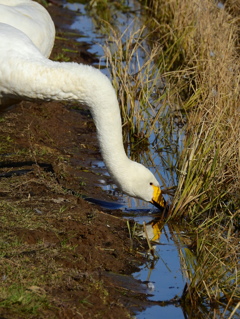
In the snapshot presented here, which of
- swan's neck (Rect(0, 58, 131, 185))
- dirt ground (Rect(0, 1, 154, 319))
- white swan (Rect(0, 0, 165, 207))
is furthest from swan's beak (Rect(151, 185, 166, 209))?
swan's neck (Rect(0, 58, 131, 185))

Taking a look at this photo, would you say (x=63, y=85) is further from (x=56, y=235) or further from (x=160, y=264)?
(x=160, y=264)

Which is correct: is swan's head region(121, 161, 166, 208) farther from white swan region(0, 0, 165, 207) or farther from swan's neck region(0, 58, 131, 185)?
swan's neck region(0, 58, 131, 185)

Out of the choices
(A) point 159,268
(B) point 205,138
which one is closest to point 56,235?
(A) point 159,268

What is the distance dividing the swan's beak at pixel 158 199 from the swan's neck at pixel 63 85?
1.11 meters

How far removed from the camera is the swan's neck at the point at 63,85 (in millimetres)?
6184

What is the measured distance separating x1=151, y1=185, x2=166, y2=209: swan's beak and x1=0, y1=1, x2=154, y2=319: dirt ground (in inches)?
15.2

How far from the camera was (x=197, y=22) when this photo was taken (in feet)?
38.9

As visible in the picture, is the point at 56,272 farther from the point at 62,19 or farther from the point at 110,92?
the point at 62,19

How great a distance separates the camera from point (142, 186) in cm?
722

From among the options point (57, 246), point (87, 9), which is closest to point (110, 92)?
point (57, 246)

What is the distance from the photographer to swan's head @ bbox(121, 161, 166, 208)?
7.09 meters

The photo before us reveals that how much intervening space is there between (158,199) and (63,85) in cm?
182

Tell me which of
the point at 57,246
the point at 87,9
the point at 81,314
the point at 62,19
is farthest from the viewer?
the point at 87,9

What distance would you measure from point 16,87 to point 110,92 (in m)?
0.79
